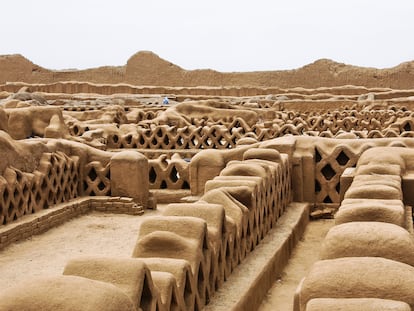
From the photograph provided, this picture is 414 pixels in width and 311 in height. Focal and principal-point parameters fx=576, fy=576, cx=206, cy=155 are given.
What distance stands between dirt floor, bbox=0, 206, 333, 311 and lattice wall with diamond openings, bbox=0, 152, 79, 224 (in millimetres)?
439

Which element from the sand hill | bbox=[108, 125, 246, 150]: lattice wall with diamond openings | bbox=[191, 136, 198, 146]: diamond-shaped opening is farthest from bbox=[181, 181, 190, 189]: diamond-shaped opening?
the sand hill

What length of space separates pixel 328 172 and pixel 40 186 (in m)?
4.13

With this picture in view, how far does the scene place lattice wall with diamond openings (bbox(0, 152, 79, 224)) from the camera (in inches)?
295

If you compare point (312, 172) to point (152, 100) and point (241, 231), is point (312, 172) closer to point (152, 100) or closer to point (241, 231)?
point (241, 231)

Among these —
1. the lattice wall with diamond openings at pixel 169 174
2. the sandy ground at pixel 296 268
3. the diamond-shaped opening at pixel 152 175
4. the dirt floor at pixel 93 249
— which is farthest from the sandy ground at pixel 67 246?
the sandy ground at pixel 296 268

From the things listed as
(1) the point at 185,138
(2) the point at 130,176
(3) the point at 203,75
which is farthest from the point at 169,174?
(3) the point at 203,75

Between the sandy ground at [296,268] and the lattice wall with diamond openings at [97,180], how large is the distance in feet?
12.0

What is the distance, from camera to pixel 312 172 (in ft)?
25.9

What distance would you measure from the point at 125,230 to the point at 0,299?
6036 mm

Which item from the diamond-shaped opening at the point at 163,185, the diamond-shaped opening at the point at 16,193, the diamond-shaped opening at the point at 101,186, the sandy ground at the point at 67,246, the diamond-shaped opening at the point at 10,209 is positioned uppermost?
the diamond-shaped opening at the point at 16,193

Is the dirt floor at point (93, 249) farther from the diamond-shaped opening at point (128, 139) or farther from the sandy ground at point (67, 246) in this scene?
the diamond-shaped opening at point (128, 139)

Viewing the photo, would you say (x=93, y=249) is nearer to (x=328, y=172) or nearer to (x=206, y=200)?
(x=206, y=200)

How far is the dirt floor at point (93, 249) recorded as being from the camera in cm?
551

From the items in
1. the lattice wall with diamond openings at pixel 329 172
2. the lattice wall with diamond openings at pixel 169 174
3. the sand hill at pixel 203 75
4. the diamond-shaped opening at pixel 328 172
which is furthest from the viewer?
the sand hill at pixel 203 75
